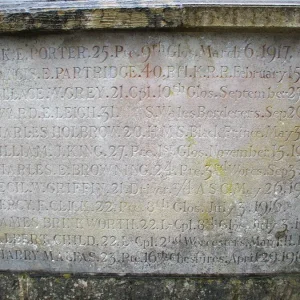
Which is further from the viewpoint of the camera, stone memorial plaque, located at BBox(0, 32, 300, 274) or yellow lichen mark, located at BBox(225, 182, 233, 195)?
yellow lichen mark, located at BBox(225, 182, 233, 195)

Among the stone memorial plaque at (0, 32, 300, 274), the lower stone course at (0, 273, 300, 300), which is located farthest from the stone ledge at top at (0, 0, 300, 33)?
the lower stone course at (0, 273, 300, 300)

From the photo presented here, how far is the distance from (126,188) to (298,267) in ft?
4.75

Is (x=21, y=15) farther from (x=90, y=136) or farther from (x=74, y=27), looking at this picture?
(x=90, y=136)

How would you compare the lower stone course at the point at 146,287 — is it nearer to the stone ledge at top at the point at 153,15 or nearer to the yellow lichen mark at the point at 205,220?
the yellow lichen mark at the point at 205,220

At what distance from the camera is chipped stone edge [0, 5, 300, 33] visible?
269 centimetres

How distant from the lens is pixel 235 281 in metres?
3.16

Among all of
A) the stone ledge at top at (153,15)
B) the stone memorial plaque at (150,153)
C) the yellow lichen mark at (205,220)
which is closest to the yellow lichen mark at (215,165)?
the stone memorial plaque at (150,153)

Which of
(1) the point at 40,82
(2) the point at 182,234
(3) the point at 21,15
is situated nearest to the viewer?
(3) the point at 21,15

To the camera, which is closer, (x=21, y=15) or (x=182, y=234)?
(x=21, y=15)

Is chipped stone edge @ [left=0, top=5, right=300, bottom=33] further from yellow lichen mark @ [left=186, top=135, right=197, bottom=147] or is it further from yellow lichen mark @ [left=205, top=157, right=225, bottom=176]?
yellow lichen mark @ [left=205, top=157, right=225, bottom=176]

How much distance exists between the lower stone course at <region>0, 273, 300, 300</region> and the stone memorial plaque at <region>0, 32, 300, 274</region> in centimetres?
8

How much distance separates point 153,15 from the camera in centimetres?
271

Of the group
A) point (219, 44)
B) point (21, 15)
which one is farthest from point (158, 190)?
point (21, 15)

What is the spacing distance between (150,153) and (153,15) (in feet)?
3.13
